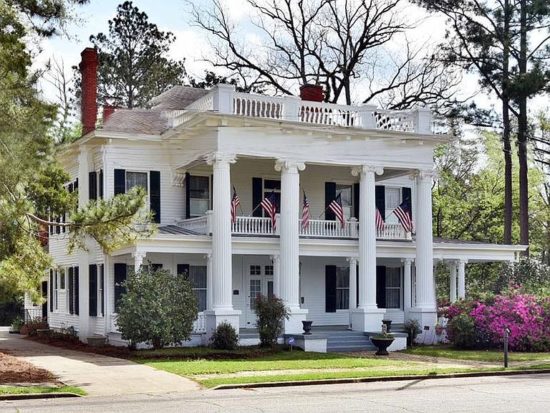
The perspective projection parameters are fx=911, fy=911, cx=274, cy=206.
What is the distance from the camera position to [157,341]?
90.4ft

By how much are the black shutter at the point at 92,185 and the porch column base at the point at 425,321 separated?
12.5 meters

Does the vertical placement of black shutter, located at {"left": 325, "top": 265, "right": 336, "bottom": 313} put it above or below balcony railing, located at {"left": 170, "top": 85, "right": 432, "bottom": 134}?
below

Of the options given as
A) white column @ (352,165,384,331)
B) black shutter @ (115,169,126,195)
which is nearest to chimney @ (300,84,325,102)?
white column @ (352,165,384,331)

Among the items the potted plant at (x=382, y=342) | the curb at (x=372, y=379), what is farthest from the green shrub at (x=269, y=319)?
the curb at (x=372, y=379)

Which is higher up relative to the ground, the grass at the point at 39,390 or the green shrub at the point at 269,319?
the green shrub at the point at 269,319

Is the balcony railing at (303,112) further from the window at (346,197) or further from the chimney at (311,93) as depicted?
the chimney at (311,93)

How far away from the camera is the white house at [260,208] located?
30.6m

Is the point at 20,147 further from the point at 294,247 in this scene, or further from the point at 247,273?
the point at 247,273

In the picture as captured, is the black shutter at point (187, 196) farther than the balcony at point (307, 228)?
Yes

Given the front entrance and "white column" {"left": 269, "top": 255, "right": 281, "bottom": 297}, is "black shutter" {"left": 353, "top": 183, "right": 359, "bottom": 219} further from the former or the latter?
"white column" {"left": 269, "top": 255, "right": 281, "bottom": 297}

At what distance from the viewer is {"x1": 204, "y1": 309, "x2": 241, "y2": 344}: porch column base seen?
97.7 ft

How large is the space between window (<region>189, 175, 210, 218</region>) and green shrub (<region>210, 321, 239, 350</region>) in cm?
620

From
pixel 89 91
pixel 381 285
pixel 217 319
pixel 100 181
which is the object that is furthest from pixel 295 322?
pixel 89 91

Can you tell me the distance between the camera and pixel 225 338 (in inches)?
1135
